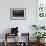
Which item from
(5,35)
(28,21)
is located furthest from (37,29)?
(5,35)

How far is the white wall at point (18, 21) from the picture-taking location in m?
7.05

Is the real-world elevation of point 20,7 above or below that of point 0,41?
above

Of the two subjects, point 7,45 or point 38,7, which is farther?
point 38,7

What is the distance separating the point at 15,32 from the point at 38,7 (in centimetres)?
158

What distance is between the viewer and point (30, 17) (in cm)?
709

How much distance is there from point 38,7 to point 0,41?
2377mm

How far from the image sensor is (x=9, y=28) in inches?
281

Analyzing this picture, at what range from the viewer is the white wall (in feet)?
23.1

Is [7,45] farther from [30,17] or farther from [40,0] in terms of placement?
[40,0]

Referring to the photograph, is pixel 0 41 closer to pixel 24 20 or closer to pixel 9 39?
pixel 9 39

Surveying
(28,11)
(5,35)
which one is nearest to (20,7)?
(28,11)

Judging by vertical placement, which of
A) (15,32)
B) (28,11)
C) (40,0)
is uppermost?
(40,0)

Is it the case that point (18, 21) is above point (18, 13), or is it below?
below

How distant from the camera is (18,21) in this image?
7.12m
